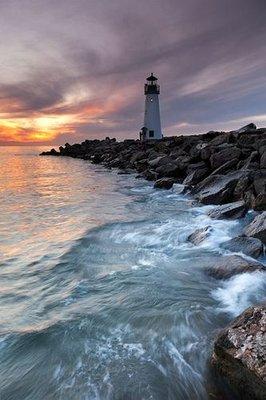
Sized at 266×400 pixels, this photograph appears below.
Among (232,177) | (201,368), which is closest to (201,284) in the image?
(201,368)

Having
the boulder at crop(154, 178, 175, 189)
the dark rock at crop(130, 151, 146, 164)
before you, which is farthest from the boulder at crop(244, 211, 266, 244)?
the dark rock at crop(130, 151, 146, 164)

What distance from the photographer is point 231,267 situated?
320 inches

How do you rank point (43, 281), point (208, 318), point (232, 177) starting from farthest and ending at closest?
point (232, 177) → point (43, 281) → point (208, 318)

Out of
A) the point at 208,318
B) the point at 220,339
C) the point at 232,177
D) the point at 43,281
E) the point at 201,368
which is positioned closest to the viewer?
the point at 220,339

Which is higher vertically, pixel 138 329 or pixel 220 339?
pixel 220 339

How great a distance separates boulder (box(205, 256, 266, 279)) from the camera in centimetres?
788

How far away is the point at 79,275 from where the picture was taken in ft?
29.6

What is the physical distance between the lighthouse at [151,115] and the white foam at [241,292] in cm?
5108

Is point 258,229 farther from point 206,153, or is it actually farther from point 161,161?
point 161,161

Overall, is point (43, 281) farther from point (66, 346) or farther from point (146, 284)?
point (66, 346)

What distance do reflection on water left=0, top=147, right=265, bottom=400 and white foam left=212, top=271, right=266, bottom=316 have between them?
19 millimetres

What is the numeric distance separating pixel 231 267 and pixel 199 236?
3.10 meters

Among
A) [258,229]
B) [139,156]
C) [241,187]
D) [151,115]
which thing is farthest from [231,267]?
[151,115]

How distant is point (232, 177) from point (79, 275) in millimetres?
9637
